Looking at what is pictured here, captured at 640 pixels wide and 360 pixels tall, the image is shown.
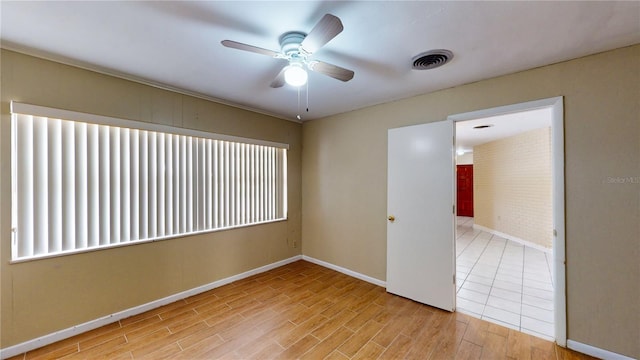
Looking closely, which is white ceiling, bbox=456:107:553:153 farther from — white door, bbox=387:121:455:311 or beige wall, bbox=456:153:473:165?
beige wall, bbox=456:153:473:165

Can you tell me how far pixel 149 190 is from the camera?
2.70 metres

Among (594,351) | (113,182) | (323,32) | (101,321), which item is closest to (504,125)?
(594,351)

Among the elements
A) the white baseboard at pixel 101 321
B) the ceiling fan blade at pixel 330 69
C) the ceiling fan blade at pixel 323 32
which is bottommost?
the white baseboard at pixel 101 321

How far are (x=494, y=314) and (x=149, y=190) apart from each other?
4.01 m

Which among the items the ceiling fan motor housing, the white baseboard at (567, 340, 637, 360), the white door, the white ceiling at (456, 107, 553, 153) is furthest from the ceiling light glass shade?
the white baseboard at (567, 340, 637, 360)

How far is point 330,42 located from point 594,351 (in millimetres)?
3296

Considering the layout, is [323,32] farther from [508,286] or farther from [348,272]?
[508,286]

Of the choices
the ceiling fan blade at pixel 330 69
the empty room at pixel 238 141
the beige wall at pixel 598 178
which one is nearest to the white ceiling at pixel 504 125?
the beige wall at pixel 598 178

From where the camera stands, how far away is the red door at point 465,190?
9.47 metres

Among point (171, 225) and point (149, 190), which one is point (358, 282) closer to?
point (171, 225)

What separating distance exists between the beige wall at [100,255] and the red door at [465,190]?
A: 8908mm

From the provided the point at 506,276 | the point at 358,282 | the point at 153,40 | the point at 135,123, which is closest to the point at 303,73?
the point at 153,40

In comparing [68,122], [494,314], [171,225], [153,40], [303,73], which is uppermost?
[153,40]

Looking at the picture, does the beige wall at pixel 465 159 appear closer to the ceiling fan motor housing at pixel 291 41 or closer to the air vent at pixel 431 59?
the air vent at pixel 431 59
